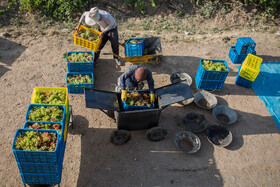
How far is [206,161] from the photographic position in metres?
7.35

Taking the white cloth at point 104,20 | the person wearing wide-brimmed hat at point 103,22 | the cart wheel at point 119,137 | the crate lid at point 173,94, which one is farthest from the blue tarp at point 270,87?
the white cloth at point 104,20

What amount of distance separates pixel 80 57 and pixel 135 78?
3228 millimetres

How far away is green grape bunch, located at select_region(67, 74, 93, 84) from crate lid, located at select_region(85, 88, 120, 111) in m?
1.88

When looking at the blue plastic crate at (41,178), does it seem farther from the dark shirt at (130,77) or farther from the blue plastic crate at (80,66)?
the blue plastic crate at (80,66)

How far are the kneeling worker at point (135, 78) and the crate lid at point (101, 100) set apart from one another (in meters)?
0.31

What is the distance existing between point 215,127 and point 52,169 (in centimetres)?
528

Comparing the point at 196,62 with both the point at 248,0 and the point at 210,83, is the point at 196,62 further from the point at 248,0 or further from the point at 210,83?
the point at 248,0

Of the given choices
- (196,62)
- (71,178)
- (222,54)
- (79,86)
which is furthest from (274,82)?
(71,178)

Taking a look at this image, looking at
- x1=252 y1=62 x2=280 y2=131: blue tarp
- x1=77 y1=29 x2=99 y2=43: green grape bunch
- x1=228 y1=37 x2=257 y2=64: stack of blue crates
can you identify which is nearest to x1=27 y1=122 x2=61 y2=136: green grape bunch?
x1=77 y1=29 x2=99 y2=43: green grape bunch

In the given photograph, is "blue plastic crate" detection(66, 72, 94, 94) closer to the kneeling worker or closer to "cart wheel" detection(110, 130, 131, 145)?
the kneeling worker

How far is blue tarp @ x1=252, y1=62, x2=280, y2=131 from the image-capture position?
914 cm

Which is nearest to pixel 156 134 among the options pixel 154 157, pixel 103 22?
pixel 154 157

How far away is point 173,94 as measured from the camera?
24.4 feet

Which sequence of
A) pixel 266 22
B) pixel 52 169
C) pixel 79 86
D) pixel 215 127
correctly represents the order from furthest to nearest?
1. pixel 266 22
2. pixel 79 86
3. pixel 215 127
4. pixel 52 169
